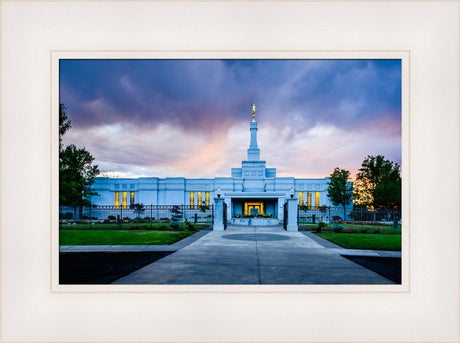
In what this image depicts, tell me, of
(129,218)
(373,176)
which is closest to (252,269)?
(129,218)

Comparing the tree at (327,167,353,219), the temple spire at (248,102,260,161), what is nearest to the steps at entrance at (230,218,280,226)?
the temple spire at (248,102,260,161)

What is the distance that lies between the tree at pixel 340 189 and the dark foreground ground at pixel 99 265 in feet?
126

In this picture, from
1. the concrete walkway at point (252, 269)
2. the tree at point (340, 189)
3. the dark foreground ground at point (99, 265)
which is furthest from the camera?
the tree at point (340, 189)

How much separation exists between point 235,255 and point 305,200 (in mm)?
41072

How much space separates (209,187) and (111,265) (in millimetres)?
40680

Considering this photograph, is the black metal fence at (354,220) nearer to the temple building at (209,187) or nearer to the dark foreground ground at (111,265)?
the temple building at (209,187)

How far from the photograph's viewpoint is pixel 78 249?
38.2 ft

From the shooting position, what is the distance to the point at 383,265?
8469 millimetres

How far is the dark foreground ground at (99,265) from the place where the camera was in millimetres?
6789

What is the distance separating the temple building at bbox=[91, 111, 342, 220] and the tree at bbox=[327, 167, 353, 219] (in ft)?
10.6

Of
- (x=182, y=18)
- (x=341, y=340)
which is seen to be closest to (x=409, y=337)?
(x=341, y=340)

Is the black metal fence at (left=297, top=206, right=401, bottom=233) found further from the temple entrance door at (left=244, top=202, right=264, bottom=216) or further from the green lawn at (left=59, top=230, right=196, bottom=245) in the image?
the green lawn at (left=59, top=230, right=196, bottom=245)

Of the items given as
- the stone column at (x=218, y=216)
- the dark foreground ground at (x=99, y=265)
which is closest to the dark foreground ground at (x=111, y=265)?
the dark foreground ground at (x=99, y=265)

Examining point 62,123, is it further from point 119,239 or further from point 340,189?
point 340,189
